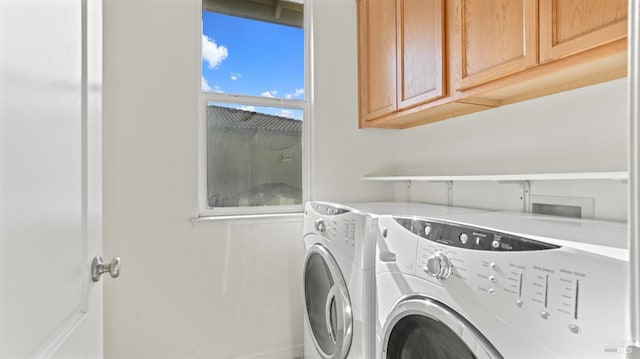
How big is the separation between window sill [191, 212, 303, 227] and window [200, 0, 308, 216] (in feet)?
0.23

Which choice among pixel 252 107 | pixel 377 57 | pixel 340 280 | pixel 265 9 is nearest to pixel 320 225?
pixel 340 280

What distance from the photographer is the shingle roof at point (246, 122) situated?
6.24 feet

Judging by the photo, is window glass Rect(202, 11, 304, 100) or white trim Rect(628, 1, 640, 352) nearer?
white trim Rect(628, 1, 640, 352)

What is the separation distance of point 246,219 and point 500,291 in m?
1.47

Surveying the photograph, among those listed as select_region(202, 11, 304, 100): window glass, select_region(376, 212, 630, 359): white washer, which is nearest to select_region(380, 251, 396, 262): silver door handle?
select_region(376, 212, 630, 359): white washer

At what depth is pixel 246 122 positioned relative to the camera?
1.98 metres

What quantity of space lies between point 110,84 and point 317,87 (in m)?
1.15

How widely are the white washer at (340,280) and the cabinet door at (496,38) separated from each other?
567mm

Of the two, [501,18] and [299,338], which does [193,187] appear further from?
[501,18]

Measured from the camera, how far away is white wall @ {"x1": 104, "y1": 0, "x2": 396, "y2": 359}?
1.63 metres

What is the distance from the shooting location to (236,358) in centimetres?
184

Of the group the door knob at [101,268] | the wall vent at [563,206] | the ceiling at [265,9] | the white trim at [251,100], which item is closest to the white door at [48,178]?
the door knob at [101,268]

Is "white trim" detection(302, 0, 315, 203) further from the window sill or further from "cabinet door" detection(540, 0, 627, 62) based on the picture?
"cabinet door" detection(540, 0, 627, 62)

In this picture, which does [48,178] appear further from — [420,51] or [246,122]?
[420,51]
